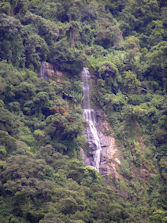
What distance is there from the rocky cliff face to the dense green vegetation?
1.86 feet

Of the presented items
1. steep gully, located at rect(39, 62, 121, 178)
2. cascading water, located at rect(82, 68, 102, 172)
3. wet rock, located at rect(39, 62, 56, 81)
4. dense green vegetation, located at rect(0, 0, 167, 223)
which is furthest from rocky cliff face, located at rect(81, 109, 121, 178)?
wet rock, located at rect(39, 62, 56, 81)

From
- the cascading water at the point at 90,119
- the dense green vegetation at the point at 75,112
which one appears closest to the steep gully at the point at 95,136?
the cascading water at the point at 90,119

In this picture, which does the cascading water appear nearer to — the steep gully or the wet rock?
the steep gully

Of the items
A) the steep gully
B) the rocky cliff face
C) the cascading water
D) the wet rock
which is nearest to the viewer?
the rocky cliff face

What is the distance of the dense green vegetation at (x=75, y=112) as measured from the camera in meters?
24.7

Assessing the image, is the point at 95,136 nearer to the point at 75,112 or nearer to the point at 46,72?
the point at 75,112

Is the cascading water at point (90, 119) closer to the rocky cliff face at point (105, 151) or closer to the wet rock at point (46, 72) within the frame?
the rocky cliff face at point (105, 151)

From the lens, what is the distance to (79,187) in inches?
1068

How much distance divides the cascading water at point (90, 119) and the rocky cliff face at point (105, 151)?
180mm

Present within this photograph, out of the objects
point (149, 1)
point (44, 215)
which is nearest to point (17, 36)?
point (44, 215)

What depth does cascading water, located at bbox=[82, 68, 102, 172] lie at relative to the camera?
107 ft

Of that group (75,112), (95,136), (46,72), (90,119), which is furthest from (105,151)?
(46,72)

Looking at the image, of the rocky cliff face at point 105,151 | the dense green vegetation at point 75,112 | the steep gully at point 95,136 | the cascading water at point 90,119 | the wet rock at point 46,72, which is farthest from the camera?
the wet rock at point 46,72

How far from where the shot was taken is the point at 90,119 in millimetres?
35344
